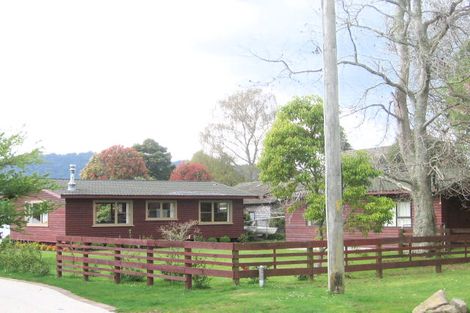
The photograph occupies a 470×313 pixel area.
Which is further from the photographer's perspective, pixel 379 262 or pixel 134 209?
pixel 134 209

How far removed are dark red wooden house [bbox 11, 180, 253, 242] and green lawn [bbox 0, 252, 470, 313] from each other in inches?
583

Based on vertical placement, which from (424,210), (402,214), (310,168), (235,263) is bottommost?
(235,263)

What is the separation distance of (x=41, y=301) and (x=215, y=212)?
948 inches

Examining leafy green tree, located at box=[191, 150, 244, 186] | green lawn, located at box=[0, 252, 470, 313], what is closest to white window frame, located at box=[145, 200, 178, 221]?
green lawn, located at box=[0, 252, 470, 313]

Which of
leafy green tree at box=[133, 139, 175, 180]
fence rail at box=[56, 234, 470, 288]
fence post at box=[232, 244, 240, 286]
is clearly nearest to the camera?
A: fence post at box=[232, 244, 240, 286]

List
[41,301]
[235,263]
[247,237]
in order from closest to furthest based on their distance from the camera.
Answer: [41,301] → [235,263] → [247,237]

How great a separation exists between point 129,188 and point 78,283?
18.3 m

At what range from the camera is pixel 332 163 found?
12.6 meters

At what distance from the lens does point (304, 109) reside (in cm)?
1967

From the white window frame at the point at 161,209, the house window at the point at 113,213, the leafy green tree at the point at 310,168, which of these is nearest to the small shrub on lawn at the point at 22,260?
the leafy green tree at the point at 310,168

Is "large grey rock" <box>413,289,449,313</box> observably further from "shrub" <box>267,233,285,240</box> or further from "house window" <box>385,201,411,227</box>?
"shrub" <box>267,233,285,240</box>

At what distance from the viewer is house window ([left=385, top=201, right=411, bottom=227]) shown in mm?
30031

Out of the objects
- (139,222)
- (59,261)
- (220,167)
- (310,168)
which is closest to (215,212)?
(139,222)

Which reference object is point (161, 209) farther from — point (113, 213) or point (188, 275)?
point (188, 275)
